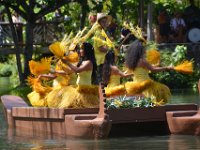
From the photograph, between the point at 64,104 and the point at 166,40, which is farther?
the point at 166,40

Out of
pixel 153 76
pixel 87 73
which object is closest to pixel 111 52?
pixel 87 73

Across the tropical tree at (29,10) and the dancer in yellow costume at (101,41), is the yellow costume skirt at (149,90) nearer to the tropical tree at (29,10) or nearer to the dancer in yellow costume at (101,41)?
the dancer in yellow costume at (101,41)

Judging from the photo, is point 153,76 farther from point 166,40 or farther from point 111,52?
point 111,52

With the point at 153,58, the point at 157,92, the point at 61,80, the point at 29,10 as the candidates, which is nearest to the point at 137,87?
the point at 157,92

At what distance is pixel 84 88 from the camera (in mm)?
11961

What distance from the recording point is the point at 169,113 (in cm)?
1153

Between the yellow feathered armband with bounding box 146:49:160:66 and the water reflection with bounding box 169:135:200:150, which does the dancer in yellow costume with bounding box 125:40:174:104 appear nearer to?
the yellow feathered armband with bounding box 146:49:160:66

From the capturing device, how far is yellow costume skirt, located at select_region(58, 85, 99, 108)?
11.8 m

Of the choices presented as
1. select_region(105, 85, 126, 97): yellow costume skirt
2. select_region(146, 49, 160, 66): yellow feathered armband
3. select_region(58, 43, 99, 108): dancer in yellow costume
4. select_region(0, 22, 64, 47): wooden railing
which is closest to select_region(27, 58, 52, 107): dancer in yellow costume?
select_region(58, 43, 99, 108): dancer in yellow costume

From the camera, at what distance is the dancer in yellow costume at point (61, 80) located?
1220 centimetres

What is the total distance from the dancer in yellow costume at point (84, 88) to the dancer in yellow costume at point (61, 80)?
0.13m

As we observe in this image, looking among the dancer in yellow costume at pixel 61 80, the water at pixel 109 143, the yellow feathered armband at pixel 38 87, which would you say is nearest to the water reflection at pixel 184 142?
the water at pixel 109 143

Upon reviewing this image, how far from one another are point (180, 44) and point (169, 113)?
10.6 m

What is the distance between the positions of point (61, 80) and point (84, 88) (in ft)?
3.68
